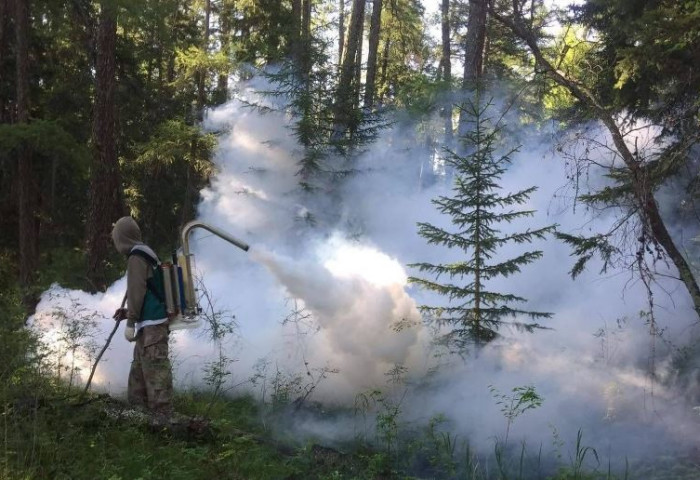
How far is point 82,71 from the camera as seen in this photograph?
14648 mm

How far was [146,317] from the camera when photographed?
5191mm

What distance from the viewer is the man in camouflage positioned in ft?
16.8

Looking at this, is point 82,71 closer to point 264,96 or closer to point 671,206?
point 264,96

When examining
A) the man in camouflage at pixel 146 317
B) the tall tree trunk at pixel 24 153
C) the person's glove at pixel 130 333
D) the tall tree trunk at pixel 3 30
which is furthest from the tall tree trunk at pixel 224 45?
the person's glove at pixel 130 333

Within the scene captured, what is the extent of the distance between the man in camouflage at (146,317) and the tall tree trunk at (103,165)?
6.05 m

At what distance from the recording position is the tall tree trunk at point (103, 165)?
1079 centimetres

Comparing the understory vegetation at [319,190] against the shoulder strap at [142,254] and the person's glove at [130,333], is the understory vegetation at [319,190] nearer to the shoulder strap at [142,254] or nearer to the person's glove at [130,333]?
the person's glove at [130,333]

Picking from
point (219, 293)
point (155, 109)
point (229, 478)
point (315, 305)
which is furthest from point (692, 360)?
point (155, 109)

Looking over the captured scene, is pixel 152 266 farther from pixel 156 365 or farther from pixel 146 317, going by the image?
pixel 156 365

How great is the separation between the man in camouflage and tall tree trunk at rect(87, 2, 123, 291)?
605 centimetres

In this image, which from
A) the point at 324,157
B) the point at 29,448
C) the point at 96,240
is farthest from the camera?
the point at 324,157

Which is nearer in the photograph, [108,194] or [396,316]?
[396,316]

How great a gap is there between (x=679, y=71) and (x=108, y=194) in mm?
9800

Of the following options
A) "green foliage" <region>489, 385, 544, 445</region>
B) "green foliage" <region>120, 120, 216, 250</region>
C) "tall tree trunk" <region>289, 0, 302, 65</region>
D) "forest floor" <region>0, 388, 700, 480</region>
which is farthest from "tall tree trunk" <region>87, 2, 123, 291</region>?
"green foliage" <region>489, 385, 544, 445</region>
